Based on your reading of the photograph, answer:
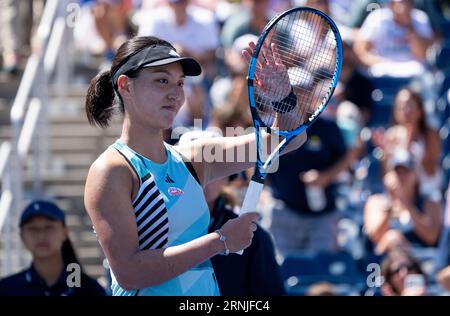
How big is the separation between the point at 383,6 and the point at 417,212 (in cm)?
209

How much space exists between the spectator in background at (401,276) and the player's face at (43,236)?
1.80 m

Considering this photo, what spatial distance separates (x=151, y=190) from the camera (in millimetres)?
3393

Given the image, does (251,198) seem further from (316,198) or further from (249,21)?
(249,21)

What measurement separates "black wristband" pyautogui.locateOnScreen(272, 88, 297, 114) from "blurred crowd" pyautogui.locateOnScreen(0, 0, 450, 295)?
237 centimetres

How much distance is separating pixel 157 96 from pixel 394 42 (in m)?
5.24

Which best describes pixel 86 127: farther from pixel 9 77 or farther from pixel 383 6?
pixel 383 6

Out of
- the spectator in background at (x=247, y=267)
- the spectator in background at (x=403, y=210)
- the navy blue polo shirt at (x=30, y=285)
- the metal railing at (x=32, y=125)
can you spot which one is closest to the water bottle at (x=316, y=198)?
the spectator in background at (x=403, y=210)

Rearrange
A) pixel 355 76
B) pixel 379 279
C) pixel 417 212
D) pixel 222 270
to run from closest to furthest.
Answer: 1. pixel 222 270
2. pixel 379 279
3. pixel 417 212
4. pixel 355 76

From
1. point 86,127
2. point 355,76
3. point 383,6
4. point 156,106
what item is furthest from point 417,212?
point 156,106

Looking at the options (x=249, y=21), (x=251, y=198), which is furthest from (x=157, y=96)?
(x=249, y=21)

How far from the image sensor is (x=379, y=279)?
5.80 meters

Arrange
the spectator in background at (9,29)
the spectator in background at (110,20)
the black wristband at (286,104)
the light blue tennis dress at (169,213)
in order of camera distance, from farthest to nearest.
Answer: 1. the spectator in background at (9,29)
2. the spectator in background at (110,20)
3. the black wristband at (286,104)
4. the light blue tennis dress at (169,213)

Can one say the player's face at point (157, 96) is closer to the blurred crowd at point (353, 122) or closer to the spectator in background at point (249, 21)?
the blurred crowd at point (353, 122)

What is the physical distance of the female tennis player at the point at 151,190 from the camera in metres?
3.28
